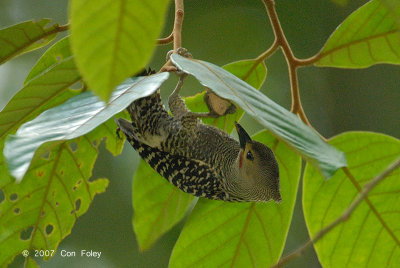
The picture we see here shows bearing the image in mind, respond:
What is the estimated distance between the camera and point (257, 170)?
2.11 meters

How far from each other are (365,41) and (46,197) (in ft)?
3.79

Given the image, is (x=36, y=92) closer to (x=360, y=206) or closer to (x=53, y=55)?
(x=53, y=55)

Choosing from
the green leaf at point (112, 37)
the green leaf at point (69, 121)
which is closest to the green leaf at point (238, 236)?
the green leaf at point (69, 121)

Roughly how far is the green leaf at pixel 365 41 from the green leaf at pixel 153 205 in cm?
67

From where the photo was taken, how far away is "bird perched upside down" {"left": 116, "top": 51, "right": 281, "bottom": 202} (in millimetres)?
1980

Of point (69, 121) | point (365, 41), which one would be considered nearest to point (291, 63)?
point (365, 41)

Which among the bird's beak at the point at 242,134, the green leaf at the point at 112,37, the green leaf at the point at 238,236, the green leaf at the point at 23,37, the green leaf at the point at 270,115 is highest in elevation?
the green leaf at the point at 112,37

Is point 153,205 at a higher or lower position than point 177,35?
lower

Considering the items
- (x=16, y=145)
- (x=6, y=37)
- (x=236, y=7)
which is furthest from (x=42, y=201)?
(x=236, y=7)

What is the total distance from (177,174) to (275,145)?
0.36 metres

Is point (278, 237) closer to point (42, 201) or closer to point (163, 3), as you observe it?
point (42, 201)

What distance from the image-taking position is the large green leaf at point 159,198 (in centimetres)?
190

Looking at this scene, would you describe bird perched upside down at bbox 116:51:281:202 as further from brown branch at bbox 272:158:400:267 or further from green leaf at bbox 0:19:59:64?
brown branch at bbox 272:158:400:267

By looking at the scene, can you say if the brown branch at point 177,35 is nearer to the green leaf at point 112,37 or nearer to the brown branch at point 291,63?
the brown branch at point 291,63
